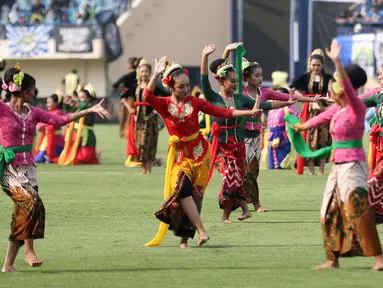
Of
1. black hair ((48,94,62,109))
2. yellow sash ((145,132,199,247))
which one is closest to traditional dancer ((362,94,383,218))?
yellow sash ((145,132,199,247))

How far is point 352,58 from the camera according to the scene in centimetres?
4112

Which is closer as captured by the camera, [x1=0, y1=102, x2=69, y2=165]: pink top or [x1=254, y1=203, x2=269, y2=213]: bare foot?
[x1=0, y1=102, x2=69, y2=165]: pink top

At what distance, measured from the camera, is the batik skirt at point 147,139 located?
19.4 metres

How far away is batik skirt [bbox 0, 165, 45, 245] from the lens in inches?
360

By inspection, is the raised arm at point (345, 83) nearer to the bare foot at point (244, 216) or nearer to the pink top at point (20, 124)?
the pink top at point (20, 124)

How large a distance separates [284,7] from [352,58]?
506cm

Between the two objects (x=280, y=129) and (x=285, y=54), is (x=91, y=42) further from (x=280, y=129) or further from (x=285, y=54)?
(x=280, y=129)

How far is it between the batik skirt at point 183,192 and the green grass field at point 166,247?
0.68 feet

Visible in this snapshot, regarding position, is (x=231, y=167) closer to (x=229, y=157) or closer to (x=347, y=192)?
(x=229, y=157)

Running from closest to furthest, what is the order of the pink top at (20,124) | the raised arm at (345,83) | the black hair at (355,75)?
the raised arm at (345,83) → the pink top at (20,124) → the black hair at (355,75)

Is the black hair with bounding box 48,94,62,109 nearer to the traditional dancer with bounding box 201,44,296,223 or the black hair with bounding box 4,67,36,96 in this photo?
the traditional dancer with bounding box 201,44,296,223

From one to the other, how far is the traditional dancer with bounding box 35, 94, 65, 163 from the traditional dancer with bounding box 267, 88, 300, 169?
484cm

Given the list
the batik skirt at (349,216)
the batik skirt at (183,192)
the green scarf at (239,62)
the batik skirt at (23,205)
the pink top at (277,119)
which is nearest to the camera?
the batik skirt at (349,216)

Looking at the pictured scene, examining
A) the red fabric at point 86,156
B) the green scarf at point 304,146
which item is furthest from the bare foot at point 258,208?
the red fabric at point 86,156
